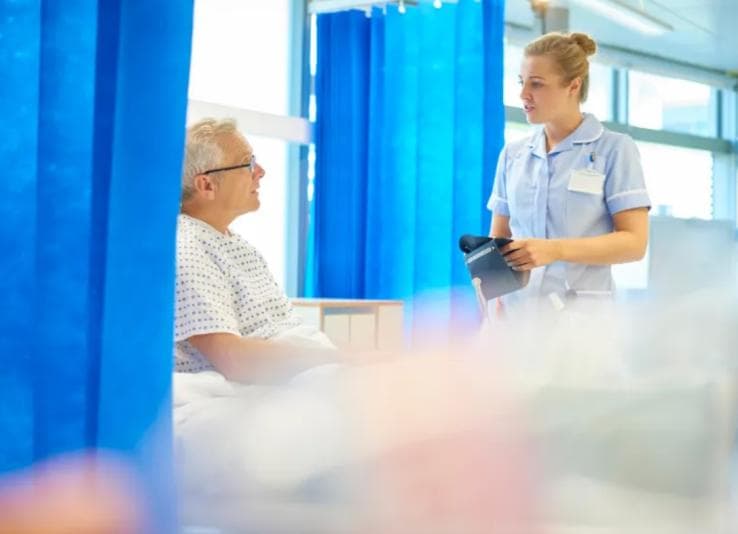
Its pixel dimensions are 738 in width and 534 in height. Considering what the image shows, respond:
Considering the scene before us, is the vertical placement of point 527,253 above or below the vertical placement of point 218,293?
above

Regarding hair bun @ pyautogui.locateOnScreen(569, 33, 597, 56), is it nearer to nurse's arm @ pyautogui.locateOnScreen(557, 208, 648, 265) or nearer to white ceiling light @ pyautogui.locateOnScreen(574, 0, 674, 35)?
nurse's arm @ pyautogui.locateOnScreen(557, 208, 648, 265)

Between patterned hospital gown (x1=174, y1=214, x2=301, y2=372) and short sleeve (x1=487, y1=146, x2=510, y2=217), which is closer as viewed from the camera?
patterned hospital gown (x1=174, y1=214, x2=301, y2=372)

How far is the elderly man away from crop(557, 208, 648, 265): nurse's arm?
2.21ft

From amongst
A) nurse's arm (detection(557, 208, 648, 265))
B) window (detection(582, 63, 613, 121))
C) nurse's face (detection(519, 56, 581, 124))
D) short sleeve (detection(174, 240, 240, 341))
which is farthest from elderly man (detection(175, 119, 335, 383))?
window (detection(582, 63, 613, 121))

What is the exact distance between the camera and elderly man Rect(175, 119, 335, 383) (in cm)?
201

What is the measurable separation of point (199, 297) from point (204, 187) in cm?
37

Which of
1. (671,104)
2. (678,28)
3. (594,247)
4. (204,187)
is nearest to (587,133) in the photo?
(594,247)

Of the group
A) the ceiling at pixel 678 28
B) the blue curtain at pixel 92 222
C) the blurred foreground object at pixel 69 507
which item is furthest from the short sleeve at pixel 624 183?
the ceiling at pixel 678 28

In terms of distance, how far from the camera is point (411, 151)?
16.5ft

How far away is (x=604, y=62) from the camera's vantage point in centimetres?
865

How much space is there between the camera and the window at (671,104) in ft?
30.8

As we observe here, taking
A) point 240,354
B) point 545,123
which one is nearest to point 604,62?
point 545,123

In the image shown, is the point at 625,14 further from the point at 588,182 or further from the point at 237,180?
the point at 237,180

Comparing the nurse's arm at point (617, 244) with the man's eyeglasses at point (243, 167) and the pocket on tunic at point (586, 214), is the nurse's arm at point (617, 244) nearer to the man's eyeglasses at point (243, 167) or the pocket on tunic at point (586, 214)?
the pocket on tunic at point (586, 214)
